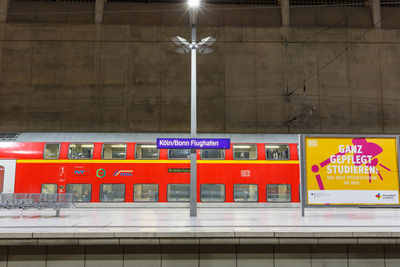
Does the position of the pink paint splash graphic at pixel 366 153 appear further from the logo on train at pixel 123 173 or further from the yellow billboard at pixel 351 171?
the logo on train at pixel 123 173

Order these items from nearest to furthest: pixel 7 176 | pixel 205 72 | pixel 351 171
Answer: pixel 351 171 → pixel 7 176 → pixel 205 72

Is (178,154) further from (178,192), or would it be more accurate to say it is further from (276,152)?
(276,152)

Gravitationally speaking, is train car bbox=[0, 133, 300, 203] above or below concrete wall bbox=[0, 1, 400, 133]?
below

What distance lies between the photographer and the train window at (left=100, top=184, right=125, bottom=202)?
1406cm

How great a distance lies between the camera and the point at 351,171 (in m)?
11.0

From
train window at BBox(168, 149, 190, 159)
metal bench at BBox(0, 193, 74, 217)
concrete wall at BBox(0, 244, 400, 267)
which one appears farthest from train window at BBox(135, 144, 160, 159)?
concrete wall at BBox(0, 244, 400, 267)

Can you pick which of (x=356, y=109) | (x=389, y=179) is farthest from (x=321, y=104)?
(x=389, y=179)

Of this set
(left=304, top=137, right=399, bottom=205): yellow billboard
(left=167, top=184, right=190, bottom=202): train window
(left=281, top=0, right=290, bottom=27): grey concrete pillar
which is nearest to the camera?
(left=304, top=137, right=399, bottom=205): yellow billboard

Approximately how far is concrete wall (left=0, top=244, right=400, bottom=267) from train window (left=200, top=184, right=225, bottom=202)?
24.4 ft

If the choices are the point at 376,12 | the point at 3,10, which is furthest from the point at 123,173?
the point at 376,12

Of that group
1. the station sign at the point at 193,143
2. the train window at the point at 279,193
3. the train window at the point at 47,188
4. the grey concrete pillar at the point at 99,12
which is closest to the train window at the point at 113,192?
the train window at the point at 47,188

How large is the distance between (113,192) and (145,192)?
1.38 metres

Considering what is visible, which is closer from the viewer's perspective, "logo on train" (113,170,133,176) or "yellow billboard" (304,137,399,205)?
"yellow billboard" (304,137,399,205)

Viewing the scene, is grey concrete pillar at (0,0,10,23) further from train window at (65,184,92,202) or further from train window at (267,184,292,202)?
train window at (267,184,292,202)
